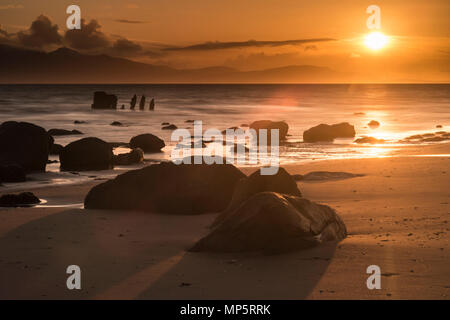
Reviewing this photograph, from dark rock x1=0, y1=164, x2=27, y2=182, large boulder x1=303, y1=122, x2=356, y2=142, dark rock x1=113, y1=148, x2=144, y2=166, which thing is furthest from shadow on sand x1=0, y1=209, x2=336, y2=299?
large boulder x1=303, y1=122, x2=356, y2=142

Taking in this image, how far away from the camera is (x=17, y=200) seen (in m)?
12.2

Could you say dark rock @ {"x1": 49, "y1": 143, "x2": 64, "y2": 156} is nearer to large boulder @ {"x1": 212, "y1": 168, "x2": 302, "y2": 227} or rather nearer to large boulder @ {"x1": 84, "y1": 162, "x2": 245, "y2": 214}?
large boulder @ {"x1": 84, "y1": 162, "x2": 245, "y2": 214}

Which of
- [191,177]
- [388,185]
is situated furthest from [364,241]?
[388,185]

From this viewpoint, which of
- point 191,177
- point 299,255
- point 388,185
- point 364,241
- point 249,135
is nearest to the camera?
point 299,255

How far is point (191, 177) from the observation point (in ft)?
37.1

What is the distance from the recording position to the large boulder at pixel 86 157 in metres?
19.4

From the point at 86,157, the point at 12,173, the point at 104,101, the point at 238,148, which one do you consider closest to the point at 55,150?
the point at 86,157

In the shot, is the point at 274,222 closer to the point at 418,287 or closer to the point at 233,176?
the point at 418,287

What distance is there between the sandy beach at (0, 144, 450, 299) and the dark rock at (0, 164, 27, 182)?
5.78m

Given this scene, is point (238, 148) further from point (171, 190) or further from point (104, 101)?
point (104, 101)

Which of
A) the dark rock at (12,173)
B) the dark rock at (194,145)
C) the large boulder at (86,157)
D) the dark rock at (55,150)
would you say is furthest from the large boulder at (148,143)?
the dark rock at (12,173)

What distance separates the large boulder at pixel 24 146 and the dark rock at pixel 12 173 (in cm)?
145
